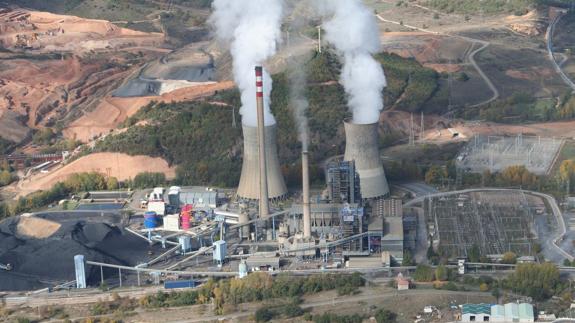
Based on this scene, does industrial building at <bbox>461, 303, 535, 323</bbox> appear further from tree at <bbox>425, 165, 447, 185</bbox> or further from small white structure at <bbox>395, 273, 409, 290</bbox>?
tree at <bbox>425, 165, 447, 185</bbox>

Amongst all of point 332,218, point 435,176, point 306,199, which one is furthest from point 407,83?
point 306,199

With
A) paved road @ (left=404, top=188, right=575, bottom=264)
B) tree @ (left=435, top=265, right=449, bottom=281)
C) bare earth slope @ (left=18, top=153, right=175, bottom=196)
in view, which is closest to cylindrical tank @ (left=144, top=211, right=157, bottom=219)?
bare earth slope @ (left=18, top=153, right=175, bottom=196)

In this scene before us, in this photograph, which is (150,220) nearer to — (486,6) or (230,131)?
(230,131)

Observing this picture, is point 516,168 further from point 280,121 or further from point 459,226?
point 280,121

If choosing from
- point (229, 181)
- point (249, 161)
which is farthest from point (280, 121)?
point (249, 161)

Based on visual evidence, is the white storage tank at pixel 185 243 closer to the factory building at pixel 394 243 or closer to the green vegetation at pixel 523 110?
the factory building at pixel 394 243

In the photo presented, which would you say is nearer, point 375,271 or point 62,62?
point 375,271
